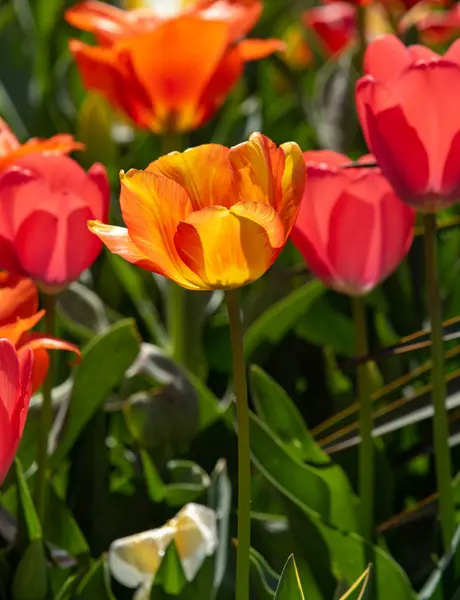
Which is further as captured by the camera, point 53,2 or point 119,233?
point 53,2

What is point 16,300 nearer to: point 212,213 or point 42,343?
point 42,343

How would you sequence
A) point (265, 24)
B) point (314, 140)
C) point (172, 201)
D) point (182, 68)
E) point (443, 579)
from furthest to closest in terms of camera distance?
point (265, 24) < point (314, 140) < point (182, 68) < point (443, 579) < point (172, 201)

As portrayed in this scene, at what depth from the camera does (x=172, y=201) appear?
466 millimetres

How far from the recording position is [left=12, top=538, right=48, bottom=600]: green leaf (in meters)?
0.60

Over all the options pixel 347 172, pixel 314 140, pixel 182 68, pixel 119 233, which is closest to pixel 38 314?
pixel 119 233

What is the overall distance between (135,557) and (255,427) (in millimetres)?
99

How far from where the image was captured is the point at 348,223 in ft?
2.10

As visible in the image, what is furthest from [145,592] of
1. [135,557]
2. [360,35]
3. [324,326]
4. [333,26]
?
[333,26]

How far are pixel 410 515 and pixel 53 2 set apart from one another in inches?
36.0

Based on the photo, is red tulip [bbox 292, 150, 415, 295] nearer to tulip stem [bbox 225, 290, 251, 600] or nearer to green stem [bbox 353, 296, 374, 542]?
green stem [bbox 353, 296, 374, 542]

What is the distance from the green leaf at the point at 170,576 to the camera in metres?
0.58

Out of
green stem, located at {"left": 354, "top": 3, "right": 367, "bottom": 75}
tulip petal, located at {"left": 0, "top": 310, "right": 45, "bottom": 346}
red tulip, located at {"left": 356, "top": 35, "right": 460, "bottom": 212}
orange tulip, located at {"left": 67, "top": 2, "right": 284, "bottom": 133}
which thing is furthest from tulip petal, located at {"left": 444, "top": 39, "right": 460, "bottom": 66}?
green stem, located at {"left": 354, "top": 3, "right": 367, "bottom": 75}

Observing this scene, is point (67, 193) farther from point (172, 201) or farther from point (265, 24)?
point (265, 24)

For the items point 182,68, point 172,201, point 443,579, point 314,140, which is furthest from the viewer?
point 314,140
